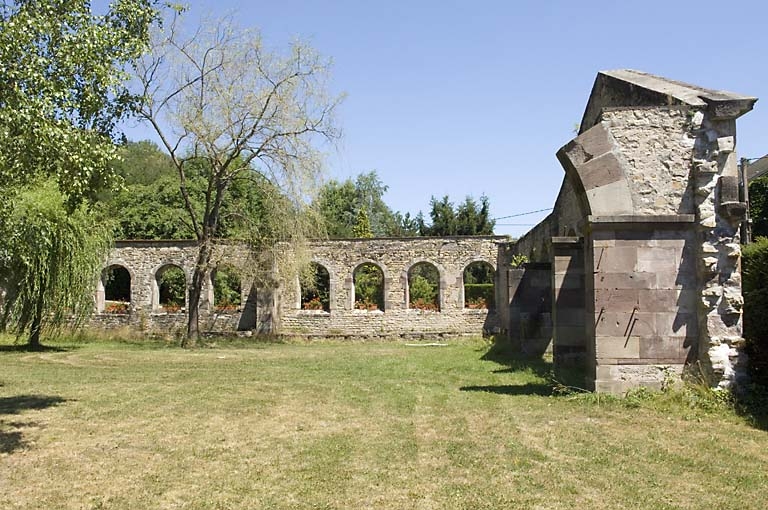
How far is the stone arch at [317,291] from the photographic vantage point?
2659 centimetres

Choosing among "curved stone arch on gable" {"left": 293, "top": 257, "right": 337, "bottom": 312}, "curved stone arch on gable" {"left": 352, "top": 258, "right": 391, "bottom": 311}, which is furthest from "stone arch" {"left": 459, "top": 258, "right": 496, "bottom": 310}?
"curved stone arch on gable" {"left": 293, "top": 257, "right": 337, "bottom": 312}

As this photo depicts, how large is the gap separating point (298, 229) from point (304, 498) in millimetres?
16627

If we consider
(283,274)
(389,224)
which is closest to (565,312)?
(283,274)

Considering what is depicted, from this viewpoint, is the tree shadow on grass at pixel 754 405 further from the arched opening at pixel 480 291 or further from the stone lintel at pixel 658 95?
the arched opening at pixel 480 291

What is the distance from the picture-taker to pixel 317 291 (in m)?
29.6

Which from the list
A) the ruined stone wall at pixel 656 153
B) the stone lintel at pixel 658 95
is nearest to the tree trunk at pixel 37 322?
the stone lintel at pixel 658 95

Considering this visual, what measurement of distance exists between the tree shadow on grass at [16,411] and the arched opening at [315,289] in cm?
1393

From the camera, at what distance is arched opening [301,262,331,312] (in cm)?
2483

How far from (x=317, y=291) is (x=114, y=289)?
430 inches

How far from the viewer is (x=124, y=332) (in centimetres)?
2539

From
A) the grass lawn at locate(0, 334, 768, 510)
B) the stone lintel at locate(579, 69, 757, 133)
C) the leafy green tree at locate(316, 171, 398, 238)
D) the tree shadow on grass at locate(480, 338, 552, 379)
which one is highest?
the leafy green tree at locate(316, 171, 398, 238)

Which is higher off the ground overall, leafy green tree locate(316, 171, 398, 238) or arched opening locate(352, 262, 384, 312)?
leafy green tree locate(316, 171, 398, 238)

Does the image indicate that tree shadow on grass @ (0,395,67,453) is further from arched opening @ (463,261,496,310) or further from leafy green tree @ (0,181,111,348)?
arched opening @ (463,261,496,310)

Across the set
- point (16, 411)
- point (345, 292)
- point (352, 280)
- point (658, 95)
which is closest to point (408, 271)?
point (352, 280)
